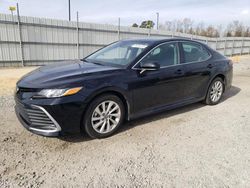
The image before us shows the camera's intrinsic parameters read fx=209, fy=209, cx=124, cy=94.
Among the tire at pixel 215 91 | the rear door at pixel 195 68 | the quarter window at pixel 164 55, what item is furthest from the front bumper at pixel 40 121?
the tire at pixel 215 91

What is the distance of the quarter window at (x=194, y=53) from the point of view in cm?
427

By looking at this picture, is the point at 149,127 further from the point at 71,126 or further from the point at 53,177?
the point at 53,177

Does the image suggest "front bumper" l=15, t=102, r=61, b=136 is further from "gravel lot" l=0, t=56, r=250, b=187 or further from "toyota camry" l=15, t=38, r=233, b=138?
"gravel lot" l=0, t=56, r=250, b=187

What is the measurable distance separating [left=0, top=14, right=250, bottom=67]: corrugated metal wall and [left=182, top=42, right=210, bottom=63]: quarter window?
30.9ft

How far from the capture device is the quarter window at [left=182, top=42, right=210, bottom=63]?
4.27m

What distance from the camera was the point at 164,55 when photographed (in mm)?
3928

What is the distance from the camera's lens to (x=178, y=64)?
4051 millimetres

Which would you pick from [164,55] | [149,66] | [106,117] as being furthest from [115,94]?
[164,55]

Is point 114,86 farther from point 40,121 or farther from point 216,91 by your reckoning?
point 216,91

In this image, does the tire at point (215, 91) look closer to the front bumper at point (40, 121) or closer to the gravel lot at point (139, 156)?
the gravel lot at point (139, 156)

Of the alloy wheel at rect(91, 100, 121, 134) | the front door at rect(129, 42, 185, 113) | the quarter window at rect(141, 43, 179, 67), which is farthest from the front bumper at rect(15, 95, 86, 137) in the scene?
the quarter window at rect(141, 43, 179, 67)

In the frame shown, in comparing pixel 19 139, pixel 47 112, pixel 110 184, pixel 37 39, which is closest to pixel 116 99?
pixel 47 112

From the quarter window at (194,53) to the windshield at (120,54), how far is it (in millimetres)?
937

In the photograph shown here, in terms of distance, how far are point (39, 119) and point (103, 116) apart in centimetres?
92
